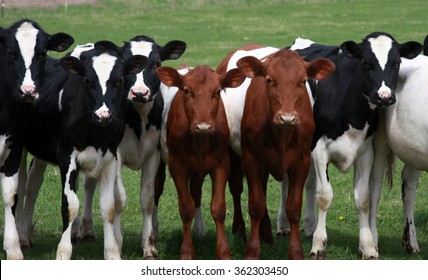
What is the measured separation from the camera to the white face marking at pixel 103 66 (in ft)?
34.5

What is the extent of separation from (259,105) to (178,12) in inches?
1299

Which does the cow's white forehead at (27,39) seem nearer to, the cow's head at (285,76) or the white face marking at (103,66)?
the white face marking at (103,66)

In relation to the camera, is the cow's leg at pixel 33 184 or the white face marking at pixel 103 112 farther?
the cow's leg at pixel 33 184

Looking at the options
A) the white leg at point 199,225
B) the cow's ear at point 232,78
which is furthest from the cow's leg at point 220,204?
the white leg at point 199,225

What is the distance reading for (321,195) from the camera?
36.8ft

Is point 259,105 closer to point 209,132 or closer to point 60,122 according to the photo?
point 209,132

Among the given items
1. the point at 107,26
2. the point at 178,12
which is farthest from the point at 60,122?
the point at 178,12

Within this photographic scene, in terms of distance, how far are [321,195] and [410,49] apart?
1797 millimetres

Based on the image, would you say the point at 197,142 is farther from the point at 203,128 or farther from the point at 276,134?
the point at 276,134

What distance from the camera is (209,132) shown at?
10.2 m

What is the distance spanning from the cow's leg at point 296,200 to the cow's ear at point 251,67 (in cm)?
100

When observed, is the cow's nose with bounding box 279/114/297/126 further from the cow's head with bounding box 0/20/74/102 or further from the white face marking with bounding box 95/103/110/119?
the cow's head with bounding box 0/20/74/102

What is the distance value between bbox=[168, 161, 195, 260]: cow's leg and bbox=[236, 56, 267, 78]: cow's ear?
1.16 m

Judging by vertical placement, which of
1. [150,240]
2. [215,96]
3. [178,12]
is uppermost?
[215,96]
